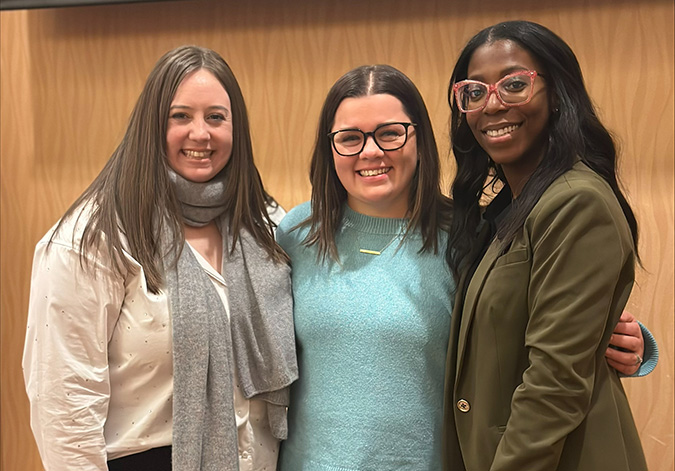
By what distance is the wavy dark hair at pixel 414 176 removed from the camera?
1864 mm

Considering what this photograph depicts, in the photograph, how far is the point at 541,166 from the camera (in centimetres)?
148

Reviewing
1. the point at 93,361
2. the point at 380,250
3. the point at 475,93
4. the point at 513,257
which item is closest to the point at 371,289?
the point at 380,250

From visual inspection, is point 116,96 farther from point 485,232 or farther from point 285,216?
point 485,232

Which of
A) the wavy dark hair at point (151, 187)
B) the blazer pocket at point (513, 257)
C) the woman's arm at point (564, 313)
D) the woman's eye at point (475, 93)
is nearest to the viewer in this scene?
the woman's arm at point (564, 313)

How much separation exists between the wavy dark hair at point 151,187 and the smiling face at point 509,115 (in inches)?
26.5

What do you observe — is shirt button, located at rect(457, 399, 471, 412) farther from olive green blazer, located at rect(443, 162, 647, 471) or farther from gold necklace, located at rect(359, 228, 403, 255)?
gold necklace, located at rect(359, 228, 403, 255)

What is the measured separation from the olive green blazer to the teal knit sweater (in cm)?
18

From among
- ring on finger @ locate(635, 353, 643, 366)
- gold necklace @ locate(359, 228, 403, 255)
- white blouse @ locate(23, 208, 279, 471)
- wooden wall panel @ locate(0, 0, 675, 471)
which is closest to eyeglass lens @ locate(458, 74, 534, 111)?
gold necklace @ locate(359, 228, 403, 255)

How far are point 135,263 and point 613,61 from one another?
2077mm

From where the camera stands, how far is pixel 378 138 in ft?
6.02

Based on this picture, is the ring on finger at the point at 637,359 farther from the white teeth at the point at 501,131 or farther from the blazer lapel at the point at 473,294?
the white teeth at the point at 501,131

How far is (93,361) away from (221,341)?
304 mm

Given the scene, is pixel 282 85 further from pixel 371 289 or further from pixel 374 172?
pixel 371 289

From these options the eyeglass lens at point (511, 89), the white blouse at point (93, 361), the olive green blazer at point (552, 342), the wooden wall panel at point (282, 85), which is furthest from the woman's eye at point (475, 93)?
the wooden wall panel at point (282, 85)
